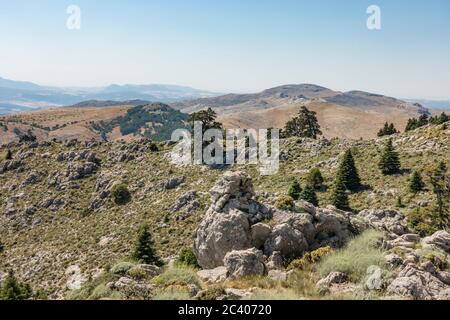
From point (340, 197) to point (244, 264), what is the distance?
2904 cm

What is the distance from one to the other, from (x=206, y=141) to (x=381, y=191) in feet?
116

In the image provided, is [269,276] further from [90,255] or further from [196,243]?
[90,255]

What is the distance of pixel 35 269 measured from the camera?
44.3 metres

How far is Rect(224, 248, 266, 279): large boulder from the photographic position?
1678 cm

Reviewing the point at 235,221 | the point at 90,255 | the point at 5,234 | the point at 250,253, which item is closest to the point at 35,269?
the point at 90,255

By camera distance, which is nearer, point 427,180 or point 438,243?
point 438,243

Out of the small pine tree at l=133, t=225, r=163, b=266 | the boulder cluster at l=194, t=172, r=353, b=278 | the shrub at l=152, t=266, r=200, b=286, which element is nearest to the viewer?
the shrub at l=152, t=266, r=200, b=286

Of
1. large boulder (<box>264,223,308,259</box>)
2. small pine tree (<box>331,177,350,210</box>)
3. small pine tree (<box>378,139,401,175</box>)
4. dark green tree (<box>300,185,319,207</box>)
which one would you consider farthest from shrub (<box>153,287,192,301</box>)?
small pine tree (<box>378,139,401,175</box>)

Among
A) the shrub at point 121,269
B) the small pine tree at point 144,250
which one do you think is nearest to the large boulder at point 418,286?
the shrub at point 121,269

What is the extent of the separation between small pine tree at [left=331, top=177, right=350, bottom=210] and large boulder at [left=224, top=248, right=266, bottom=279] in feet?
90.2

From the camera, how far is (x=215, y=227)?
21.8 m

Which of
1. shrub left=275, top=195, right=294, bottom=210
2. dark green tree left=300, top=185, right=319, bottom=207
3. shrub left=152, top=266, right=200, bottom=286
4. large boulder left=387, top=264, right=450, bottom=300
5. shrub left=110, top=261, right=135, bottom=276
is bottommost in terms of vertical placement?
dark green tree left=300, top=185, right=319, bottom=207

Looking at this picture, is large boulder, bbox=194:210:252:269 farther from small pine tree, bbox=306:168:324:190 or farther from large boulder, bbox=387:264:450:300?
small pine tree, bbox=306:168:324:190
